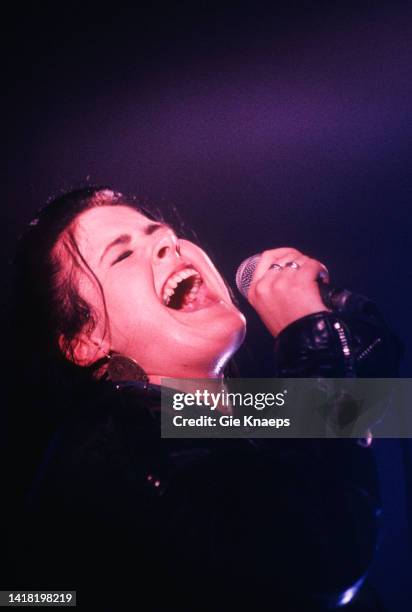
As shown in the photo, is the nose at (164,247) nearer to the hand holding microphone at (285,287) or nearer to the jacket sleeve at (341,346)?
the hand holding microphone at (285,287)

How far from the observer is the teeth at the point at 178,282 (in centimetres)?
126

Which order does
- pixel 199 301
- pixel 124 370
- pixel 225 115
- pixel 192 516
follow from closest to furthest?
pixel 192 516 < pixel 124 370 < pixel 199 301 < pixel 225 115

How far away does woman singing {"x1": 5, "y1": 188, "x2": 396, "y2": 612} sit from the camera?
0.73 metres

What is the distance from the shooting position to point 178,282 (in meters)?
1.30

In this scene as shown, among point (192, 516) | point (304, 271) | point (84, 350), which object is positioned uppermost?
point (304, 271)

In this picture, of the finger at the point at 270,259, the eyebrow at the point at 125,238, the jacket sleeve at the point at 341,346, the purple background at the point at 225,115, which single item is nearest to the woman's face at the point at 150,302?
the eyebrow at the point at 125,238

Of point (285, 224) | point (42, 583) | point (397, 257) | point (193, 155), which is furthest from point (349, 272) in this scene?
point (42, 583)

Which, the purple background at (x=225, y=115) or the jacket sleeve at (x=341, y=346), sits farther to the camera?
the purple background at (x=225, y=115)

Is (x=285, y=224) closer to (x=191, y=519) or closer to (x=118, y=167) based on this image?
(x=118, y=167)

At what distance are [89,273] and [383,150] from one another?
118 centimetres

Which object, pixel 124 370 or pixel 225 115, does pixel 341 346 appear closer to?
pixel 124 370

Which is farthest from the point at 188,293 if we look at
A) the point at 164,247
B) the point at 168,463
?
the point at 168,463

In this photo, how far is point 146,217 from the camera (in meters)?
1.39

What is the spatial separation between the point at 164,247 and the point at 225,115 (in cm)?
75
